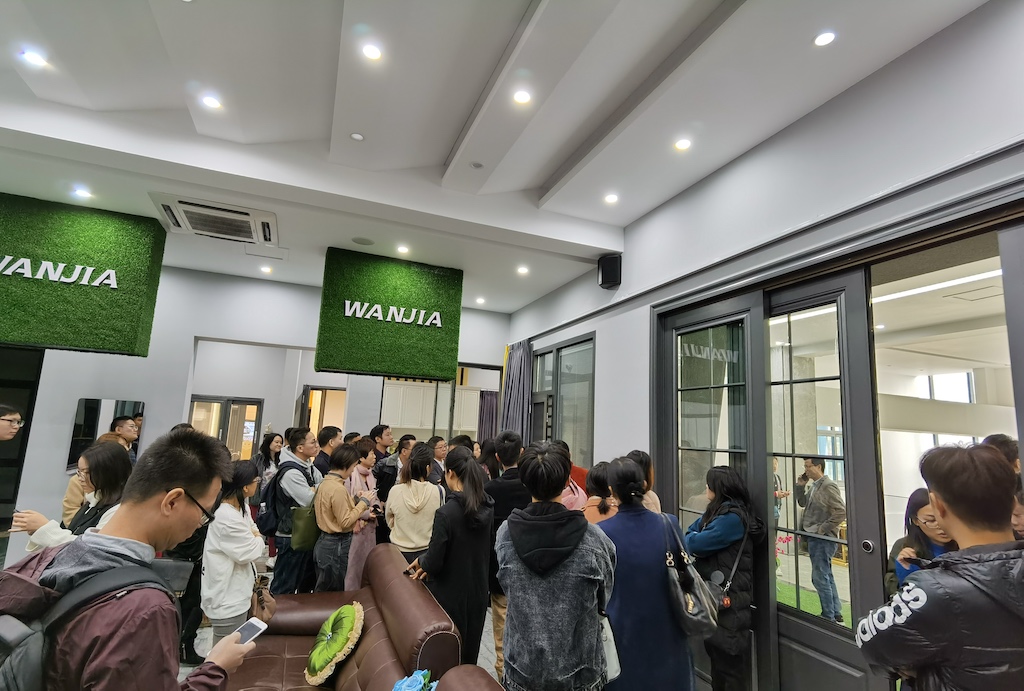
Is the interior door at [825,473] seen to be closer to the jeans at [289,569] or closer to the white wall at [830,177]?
the white wall at [830,177]

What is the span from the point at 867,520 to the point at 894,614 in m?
1.36

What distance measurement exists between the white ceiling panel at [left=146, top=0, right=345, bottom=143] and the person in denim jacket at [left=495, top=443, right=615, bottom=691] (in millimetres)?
2456

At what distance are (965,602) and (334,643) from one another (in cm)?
248

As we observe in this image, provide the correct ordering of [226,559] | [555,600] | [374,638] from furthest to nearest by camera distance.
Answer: [226,559] < [374,638] < [555,600]

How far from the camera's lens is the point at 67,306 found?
375 cm

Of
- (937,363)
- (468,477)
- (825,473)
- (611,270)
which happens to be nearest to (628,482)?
(468,477)

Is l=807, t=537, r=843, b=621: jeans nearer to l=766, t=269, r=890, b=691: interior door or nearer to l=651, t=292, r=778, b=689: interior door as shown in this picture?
l=766, t=269, r=890, b=691: interior door

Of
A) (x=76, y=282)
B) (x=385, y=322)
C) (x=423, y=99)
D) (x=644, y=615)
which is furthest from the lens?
(x=385, y=322)

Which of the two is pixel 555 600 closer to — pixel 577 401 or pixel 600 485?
pixel 600 485

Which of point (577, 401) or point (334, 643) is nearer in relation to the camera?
point (334, 643)

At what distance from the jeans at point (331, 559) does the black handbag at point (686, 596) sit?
247 cm

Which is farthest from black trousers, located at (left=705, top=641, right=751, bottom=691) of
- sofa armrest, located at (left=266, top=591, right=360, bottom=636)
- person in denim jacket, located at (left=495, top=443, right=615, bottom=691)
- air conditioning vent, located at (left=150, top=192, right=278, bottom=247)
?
air conditioning vent, located at (left=150, top=192, right=278, bottom=247)

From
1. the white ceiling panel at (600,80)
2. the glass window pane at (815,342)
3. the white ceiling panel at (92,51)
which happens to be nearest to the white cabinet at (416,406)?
the white ceiling panel at (600,80)

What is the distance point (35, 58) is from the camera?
2.73 m
